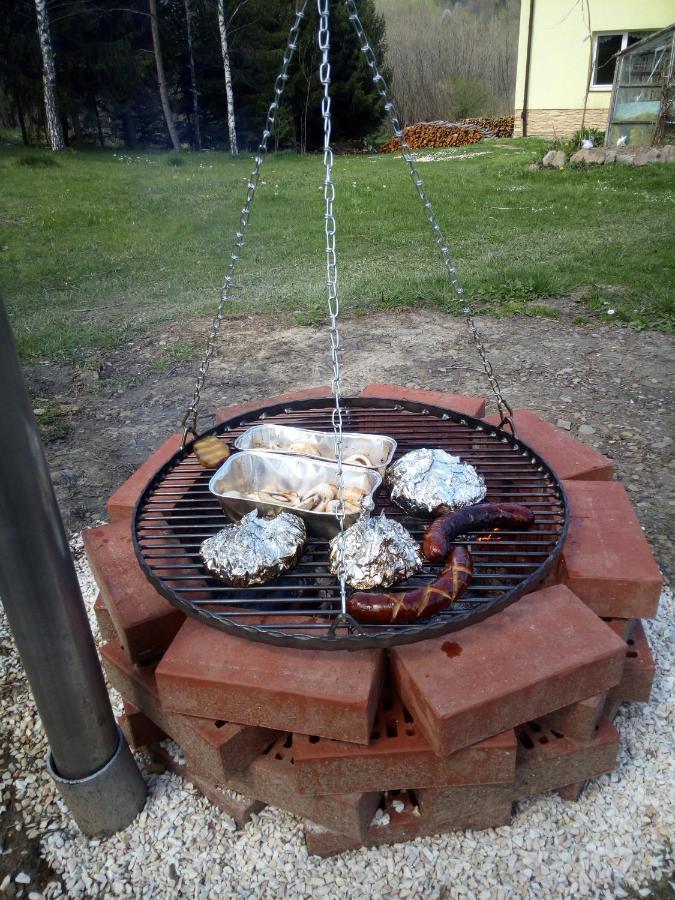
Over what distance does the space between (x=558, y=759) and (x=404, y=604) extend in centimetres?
61

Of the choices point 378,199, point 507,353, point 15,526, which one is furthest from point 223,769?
point 378,199

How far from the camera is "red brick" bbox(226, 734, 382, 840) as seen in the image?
1.71 meters

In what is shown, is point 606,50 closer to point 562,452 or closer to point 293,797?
point 562,452

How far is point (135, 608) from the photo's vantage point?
1.95 m

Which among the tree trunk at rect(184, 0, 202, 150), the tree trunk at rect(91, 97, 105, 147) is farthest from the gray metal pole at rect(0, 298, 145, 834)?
the tree trunk at rect(91, 97, 105, 147)

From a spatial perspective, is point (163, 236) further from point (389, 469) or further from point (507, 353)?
point (389, 469)

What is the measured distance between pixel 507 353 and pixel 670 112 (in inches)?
416

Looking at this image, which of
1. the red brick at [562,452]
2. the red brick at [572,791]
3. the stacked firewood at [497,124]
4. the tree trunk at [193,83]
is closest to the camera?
the red brick at [572,791]

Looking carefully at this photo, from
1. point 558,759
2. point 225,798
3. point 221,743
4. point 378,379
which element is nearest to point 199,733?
point 221,743

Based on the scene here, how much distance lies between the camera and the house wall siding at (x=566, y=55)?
52.1 ft

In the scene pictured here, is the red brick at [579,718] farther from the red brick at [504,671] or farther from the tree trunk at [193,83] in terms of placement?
the tree trunk at [193,83]

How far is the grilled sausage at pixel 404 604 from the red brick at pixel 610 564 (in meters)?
0.42

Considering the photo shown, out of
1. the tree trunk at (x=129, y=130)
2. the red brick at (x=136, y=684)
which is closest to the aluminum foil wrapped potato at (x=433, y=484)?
the red brick at (x=136, y=684)

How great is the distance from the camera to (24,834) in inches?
74.3
